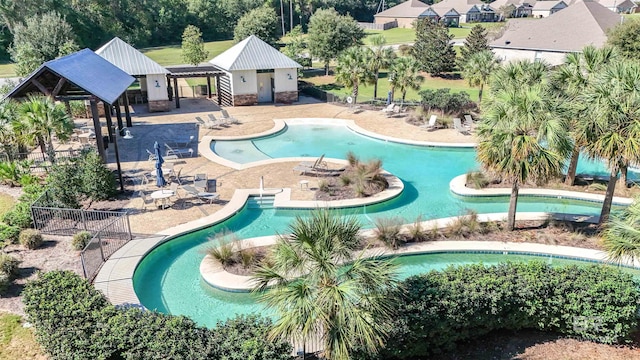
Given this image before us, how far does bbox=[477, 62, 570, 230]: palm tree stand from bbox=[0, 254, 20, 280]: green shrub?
42.7ft

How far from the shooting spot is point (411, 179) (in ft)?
65.7

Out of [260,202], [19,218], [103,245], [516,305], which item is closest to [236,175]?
[260,202]

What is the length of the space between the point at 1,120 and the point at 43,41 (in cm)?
2324

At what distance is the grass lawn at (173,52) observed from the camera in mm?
55406

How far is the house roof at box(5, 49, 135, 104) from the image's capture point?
664 inches

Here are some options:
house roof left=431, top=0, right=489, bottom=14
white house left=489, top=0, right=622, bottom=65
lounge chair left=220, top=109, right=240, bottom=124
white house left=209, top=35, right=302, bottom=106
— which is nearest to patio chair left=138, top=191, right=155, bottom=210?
lounge chair left=220, top=109, right=240, bottom=124

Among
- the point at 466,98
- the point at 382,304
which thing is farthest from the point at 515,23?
the point at 382,304

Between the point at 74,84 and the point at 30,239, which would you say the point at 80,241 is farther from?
the point at 74,84

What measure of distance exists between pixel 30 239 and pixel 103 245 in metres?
2.04

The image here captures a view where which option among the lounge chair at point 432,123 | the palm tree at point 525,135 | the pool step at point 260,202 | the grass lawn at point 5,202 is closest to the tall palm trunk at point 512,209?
the palm tree at point 525,135

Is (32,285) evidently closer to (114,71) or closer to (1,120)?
(1,120)

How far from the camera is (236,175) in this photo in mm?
19625

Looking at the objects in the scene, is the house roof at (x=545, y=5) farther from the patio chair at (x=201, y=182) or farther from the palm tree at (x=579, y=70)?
the patio chair at (x=201, y=182)

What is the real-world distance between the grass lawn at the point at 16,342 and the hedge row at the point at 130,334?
0.39 m
